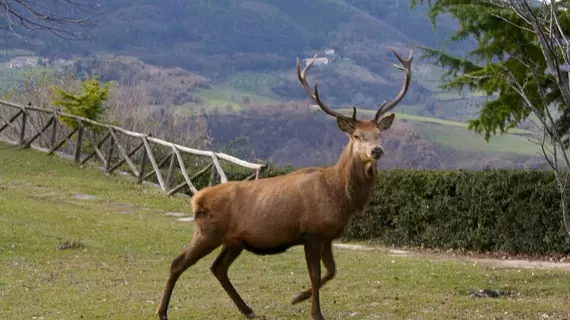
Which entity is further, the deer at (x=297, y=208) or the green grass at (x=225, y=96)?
the green grass at (x=225, y=96)

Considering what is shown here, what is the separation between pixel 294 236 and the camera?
945 centimetres

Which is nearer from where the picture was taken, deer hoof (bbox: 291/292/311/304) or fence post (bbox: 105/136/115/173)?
deer hoof (bbox: 291/292/311/304)

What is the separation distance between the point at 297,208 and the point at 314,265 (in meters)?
0.59

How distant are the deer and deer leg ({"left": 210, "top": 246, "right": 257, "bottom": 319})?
0.18 meters

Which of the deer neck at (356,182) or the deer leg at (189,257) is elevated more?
the deer neck at (356,182)

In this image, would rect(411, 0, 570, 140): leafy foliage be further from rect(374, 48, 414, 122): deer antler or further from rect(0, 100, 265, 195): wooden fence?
rect(374, 48, 414, 122): deer antler

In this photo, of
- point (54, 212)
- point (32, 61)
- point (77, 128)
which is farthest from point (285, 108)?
point (54, 212)

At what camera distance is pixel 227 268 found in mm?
10016

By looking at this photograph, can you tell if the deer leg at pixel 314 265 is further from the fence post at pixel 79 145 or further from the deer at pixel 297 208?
the fence post at pixel 79 145

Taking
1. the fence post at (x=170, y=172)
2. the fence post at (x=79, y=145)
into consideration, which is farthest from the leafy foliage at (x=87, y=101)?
the fence post at (x=170, y=172)

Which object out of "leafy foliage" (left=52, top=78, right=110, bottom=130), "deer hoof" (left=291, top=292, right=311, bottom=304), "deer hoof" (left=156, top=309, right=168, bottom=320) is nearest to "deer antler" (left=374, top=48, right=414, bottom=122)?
"deer hoof" (left=291, top=292, right=311, bottom=304)

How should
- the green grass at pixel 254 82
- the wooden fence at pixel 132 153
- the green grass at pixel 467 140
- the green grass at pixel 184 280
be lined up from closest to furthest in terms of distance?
the green grass at pixel 184 280
the wooden fence at pixel 132 153
the green grass at pixel 467 140
the green grass at pixel 254 82

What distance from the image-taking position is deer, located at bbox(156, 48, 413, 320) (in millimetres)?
9359

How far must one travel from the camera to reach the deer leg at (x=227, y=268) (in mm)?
9953
